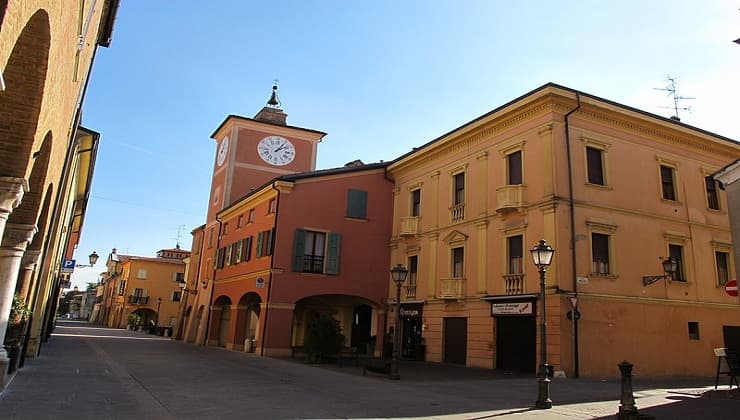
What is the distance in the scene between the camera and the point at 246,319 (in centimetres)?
2980

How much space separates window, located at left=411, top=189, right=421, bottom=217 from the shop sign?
7829mm

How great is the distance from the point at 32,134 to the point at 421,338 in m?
20.1

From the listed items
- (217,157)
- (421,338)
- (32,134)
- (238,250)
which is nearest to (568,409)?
(32,134)

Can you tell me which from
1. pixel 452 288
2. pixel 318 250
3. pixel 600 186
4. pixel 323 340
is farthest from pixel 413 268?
pixel 600 186

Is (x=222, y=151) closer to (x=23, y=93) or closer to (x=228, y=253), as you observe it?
(x=228, y=253)

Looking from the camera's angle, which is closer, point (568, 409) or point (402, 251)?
point (568, 409)

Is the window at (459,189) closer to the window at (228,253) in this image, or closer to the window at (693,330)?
the window at (693,330)

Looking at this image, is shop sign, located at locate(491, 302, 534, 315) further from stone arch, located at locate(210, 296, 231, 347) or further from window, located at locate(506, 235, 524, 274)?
stone arch, located at locate(210, 296, 231, 347)

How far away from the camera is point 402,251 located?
26.7 meters

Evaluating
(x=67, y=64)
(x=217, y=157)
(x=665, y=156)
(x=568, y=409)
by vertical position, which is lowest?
(x=568, y=409)

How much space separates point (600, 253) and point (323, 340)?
1086cm

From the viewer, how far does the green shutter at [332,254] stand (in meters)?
26.1

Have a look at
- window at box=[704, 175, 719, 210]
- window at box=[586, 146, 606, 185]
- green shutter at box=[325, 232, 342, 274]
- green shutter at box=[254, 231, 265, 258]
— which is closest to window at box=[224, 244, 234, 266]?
green shutter at box=[254, 231, 265, 258]

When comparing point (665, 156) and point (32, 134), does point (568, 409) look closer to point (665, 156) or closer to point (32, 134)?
point (32, 134)
